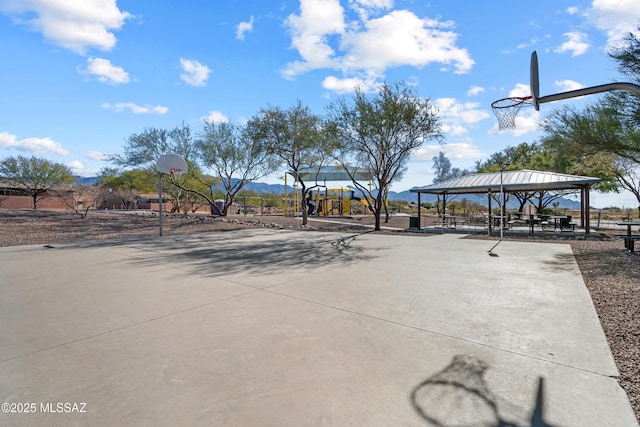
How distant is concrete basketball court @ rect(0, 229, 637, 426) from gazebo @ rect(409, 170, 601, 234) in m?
11.3

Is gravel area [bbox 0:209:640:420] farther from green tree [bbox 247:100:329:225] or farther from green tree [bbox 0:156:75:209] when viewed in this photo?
green tree [bbox 0:156:75:209]

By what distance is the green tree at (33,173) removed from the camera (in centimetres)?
3306

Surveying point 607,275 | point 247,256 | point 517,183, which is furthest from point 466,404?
point 517,183

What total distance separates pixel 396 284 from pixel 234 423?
3959mm

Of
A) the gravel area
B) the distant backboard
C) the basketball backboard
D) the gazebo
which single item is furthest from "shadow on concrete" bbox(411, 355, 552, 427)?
the distant backboard

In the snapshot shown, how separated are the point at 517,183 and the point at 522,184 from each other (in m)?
0.36

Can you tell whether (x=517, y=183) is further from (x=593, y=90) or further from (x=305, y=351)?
(x=305, y=351)

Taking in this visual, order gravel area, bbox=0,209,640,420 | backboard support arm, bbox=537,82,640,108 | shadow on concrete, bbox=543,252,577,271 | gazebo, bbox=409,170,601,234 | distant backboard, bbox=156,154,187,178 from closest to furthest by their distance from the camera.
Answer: gravel area, bbox=0,209,640,420 < backboard support arm, bbox=537,82,640,108 < shadow on concrete, bbox=543,252,577,271 < gazebo, bbox=409,170,601,234 < distant backboard, bbox=156,154,187,178

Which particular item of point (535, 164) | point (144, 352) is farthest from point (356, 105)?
point (535, 164)

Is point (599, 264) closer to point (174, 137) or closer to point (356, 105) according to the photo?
point (356, 105)

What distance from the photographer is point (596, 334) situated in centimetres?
338

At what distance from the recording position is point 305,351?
9.70 feet

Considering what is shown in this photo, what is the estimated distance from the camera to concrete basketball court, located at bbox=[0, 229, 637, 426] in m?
2.11

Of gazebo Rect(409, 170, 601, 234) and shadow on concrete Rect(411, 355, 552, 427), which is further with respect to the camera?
gazebo Rect(409, 170, 601, 234)
